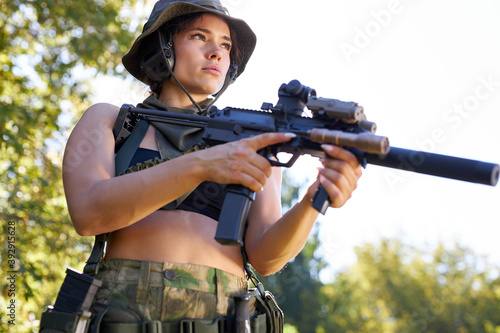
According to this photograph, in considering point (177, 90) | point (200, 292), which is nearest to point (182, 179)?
point (200, 292)

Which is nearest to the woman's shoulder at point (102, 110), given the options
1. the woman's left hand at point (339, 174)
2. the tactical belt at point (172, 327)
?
the tactical belt at point (172, 327)

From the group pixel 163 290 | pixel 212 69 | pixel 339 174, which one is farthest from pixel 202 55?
pixel 163 290

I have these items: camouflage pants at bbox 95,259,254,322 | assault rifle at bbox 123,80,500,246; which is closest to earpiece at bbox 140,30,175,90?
assault rifle at bbox 123,80,500,246

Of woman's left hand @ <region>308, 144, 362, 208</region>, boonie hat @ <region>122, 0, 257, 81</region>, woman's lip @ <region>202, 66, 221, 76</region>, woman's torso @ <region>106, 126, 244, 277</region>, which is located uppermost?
boonie hat @ <region>122, 0, 257, 81</region>

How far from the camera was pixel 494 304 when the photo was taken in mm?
41781

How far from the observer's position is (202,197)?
9.75 feet

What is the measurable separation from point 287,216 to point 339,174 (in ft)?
1.39

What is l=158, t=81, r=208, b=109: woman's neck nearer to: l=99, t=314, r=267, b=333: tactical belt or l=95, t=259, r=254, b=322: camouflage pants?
l=95, t=259, r=254, b=322: camouflage pants

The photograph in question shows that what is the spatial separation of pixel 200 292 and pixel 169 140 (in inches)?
35.2

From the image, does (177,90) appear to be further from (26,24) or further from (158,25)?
(26,24)

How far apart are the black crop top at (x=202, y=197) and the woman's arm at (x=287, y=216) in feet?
0.72

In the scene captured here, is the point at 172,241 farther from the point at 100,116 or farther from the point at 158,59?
the point at 158,59

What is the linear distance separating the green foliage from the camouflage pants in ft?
12.7

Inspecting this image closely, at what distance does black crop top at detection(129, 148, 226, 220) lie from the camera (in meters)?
2.92
